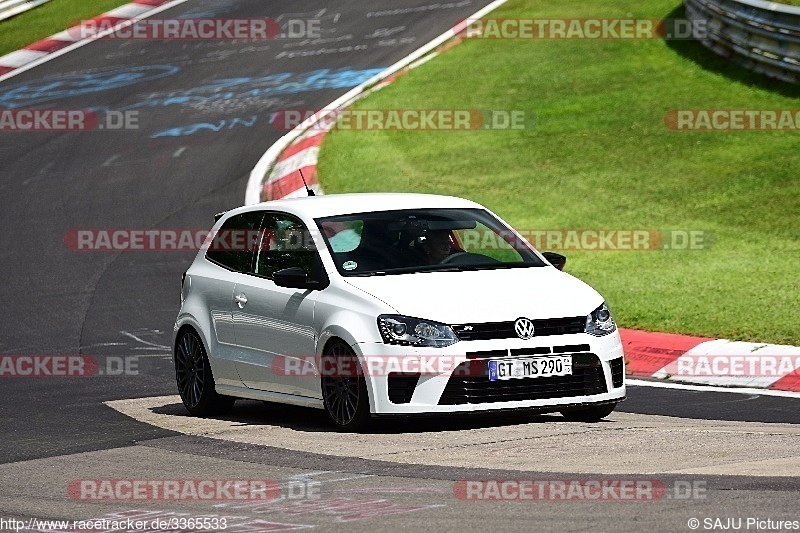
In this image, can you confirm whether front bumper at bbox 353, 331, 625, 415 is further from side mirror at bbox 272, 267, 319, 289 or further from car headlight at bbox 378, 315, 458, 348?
side mirror at bbox 272, 267, 319, 289

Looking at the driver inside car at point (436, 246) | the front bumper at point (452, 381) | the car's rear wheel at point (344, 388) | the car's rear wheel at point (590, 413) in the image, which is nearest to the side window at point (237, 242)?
the driver inside car at point (436, 246)

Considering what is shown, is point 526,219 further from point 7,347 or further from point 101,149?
point 101,149

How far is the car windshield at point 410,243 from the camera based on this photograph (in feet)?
35.2

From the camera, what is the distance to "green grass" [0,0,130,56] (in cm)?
3241

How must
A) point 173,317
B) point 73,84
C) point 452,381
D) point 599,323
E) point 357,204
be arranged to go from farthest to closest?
point 73,84
point 173,317
point 357,204
point 599,323
point 452,381

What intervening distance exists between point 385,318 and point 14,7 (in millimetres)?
26862

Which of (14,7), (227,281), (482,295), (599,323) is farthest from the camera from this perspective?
(14,7)

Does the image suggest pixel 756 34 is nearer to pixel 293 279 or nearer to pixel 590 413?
pixel 590 413

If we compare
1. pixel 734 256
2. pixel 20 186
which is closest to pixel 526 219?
pixel 734 256

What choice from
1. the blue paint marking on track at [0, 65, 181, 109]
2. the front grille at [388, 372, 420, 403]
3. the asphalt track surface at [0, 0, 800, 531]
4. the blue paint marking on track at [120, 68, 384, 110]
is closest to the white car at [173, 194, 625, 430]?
the front grille at [388, 372, 420, 403]

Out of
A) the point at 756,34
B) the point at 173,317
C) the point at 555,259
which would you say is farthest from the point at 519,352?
the point at 756,34

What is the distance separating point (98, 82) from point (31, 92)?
1203 millimetres

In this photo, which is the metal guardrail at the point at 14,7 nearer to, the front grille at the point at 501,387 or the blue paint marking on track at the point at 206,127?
the blue paint marking on track at the point at 206,127

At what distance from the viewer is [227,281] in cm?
1165
